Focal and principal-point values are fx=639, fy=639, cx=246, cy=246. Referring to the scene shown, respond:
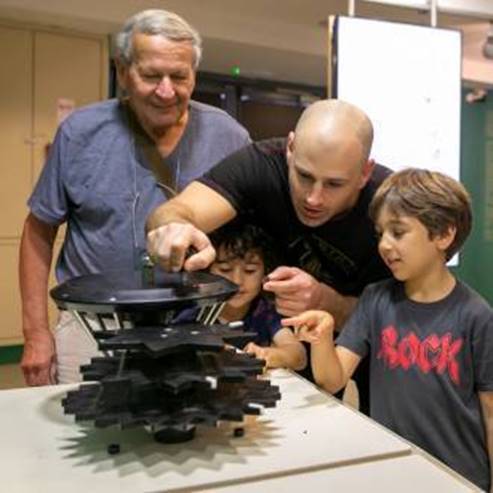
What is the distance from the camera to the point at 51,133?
4.39m

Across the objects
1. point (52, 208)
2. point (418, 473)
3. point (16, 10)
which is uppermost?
point (16, 10)

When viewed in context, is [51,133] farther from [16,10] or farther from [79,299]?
[79,299]

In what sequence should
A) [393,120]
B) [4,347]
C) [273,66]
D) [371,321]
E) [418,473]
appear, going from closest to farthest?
[418,473]
[371,321]
[393,120]
[4,347]
[273,66]

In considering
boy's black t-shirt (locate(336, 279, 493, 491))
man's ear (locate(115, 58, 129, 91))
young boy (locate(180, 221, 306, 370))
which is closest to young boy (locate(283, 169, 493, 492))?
boy's black t-shirt (locate(336, 279, 493, 491))

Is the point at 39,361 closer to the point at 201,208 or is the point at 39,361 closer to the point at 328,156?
the point at 201,208

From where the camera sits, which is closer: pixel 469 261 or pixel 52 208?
pixel 52 208

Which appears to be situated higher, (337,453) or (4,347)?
(337,453)

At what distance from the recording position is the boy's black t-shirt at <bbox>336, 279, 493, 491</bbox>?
1248 mm

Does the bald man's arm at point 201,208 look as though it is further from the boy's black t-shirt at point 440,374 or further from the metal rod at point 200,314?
the metal rod at point 200,314

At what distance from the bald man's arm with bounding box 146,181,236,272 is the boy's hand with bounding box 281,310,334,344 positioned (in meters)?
0.18

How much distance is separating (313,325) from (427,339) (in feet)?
1.04

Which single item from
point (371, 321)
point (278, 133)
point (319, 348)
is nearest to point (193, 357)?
point (319, 348)

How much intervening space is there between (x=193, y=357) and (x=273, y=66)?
16.0 feet

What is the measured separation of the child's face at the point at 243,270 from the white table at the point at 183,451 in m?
0.68
